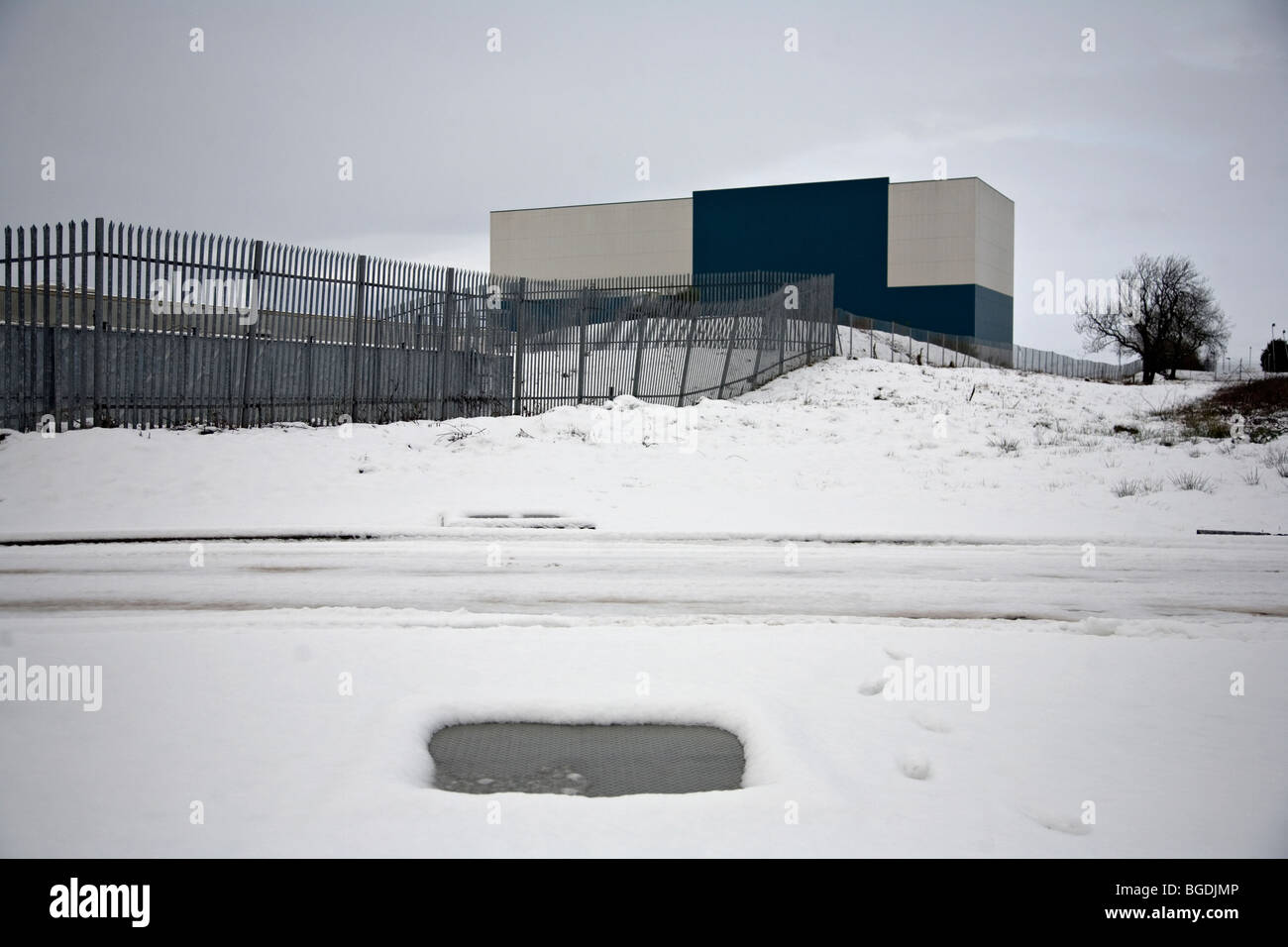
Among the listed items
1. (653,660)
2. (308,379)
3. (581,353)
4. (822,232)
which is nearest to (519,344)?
(581,353)

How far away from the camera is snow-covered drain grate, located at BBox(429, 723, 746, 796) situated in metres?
3.79

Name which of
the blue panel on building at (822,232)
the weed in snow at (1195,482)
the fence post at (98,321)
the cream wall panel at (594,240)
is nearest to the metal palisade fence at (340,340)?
the fence post at (98,321)

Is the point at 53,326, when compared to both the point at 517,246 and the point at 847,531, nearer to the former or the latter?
the point at 847,531

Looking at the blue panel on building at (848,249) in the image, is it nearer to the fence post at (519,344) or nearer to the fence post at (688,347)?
the fence post at (688,347)

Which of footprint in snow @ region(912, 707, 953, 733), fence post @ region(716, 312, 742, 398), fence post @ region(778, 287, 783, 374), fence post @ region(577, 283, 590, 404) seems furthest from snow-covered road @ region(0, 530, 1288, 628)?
fence post @ region(778, 287, 783, 374)

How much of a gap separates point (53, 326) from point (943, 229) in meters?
45.2

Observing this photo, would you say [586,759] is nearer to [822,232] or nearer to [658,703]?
[658,703]

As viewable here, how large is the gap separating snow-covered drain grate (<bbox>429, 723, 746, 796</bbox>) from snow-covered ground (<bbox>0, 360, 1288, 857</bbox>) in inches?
4.1

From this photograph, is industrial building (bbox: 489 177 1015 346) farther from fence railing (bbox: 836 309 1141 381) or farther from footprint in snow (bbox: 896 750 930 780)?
footprint in snow (bbox: 896 750 930 780)

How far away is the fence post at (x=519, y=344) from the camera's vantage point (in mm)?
19328

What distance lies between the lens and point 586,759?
405cm

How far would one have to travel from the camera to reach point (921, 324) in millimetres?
51312

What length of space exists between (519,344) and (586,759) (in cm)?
1594
